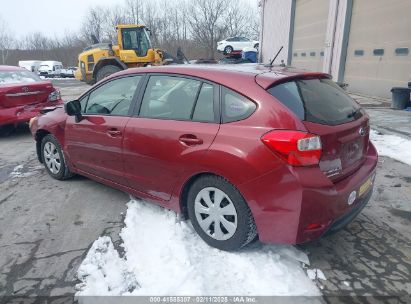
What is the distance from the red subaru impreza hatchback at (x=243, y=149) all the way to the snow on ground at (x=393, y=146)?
2753 millimetres

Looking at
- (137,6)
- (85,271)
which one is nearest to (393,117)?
(85,271)

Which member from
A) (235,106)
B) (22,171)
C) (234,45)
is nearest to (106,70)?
(22,171)

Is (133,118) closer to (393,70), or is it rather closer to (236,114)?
(236,114)

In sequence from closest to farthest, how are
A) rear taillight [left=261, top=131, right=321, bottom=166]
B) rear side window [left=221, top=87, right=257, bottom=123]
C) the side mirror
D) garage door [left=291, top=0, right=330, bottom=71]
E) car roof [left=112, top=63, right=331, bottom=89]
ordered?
rear taillight [left=261, top=131, right=321, bottom=166]
rear side window [left=221, top=87, right=257, bottom=123]
car roof [left=112, top=63, right=331, bottom=89]
the side mirror
garage door [left=291, top=0, right=330, bottom=71]

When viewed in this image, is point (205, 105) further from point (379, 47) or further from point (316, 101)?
point (379, 47)

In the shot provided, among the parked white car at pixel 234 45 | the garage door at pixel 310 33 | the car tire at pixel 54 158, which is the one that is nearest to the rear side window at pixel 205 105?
the car tire at pixel 54 158

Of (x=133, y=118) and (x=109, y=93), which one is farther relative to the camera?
(x=109, y=93)

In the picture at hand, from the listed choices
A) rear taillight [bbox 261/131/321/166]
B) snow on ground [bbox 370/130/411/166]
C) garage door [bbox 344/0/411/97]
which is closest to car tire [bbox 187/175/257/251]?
rear taillight [bbox 261/131/321/166]

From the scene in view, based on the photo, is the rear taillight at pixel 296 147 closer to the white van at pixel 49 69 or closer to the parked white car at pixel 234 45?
the parked white car at pixel 234 45

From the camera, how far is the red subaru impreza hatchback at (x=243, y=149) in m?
2.50

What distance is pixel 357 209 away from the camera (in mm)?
2902

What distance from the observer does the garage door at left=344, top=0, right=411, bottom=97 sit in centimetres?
1038

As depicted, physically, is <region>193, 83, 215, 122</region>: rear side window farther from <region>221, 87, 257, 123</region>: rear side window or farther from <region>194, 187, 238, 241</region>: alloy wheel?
<region>194, 187, 238, 241</region>: alloy wheel

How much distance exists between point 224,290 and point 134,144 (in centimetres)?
162
